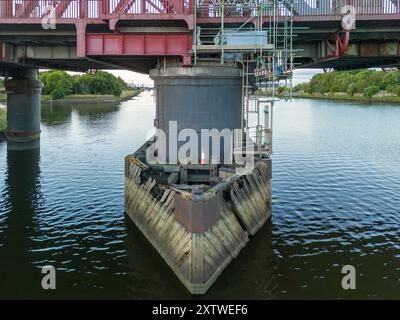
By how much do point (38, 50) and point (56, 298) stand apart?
19.1 m

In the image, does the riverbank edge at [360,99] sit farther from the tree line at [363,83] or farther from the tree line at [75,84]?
the tree line at [75,84]

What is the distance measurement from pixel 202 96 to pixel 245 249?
25.0ft

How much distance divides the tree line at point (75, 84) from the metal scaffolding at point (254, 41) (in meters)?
128

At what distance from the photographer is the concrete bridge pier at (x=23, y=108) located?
4766 centimetres

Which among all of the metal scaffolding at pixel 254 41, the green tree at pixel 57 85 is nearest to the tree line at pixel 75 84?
the green tree at pixel 57 85

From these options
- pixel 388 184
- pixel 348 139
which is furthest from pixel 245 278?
pixel 348 139

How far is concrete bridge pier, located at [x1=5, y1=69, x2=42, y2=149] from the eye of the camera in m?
47.7

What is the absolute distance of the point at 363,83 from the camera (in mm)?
159750

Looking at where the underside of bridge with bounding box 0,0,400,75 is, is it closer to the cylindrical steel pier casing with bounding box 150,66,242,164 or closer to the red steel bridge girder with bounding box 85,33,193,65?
the red steel bridge girder with bounding box 85,33,193,65

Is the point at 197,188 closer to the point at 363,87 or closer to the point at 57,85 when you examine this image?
the point at 57,85

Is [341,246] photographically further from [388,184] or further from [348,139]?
[348,139]

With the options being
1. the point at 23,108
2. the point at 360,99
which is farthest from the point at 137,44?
the point at 360,99

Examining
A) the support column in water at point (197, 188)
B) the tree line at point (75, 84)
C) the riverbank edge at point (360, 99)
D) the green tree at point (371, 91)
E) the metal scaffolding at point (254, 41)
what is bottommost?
the support column in water at point (197, 188)
